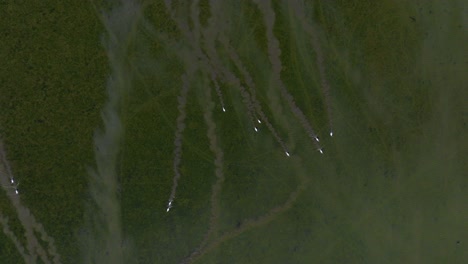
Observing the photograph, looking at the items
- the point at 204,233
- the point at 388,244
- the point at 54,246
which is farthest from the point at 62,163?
the point at 388,244

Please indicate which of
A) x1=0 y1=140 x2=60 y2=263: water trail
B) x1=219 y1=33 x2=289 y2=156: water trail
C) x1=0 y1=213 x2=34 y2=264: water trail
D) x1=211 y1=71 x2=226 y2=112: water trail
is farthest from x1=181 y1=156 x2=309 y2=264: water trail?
x1=0 y1=213 x2=34 y2=264: water trail

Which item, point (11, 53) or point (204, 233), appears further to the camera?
point (204, 233)

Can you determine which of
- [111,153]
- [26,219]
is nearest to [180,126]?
[111,153]

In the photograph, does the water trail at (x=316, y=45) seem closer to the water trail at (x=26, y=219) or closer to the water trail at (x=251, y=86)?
the water trail at (x=251, y=86)

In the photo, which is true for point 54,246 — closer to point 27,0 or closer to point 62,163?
point 62,163

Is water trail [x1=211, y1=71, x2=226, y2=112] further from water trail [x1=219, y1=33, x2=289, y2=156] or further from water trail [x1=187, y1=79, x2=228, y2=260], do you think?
water trail [x1=219, y1=33, x2=289, y2=156]

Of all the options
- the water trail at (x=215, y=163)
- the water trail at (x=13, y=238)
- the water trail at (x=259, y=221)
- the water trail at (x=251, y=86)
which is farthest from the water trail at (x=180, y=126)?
the water trail at (x=13, y=238)
